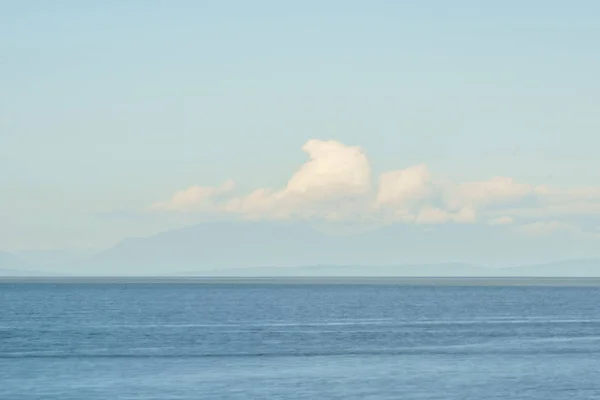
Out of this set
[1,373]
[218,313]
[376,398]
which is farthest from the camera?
[218,313]

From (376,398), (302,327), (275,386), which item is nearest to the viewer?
(376,398)

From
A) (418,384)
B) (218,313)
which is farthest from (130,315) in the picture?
(418,384)

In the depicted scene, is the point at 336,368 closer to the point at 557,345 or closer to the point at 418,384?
the point at 418,384

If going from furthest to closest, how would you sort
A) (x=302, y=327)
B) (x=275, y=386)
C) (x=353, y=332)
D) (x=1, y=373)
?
(x=302, y=327), (x=353, y=332), (x=1, y=373), (x=275, y=386)

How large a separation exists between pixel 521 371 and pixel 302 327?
3899cm

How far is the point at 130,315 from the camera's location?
4712 inches

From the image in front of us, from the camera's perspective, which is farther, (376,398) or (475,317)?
(475,317)

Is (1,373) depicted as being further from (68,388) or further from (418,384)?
(418,384)

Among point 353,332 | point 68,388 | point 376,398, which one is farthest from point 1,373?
point 353,332

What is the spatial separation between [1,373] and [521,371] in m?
27.2

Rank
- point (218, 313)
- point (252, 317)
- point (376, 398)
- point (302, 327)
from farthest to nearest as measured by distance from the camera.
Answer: point (218, 313) → point (252, 317) → point (302, 327) → point (376, 398)

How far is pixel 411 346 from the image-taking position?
241ft

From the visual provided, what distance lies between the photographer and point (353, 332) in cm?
8862

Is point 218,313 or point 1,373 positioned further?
point 218,313
